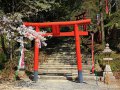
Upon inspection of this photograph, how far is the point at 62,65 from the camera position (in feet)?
67.6

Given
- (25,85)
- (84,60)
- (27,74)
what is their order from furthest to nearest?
(84,60) → (27,74) → (25,85)

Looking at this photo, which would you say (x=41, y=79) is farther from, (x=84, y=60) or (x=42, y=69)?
(x=84, y=60)

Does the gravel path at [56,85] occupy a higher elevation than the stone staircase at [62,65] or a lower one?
lower

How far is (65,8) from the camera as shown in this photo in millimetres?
25156

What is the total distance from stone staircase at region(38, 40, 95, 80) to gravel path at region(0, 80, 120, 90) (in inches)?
30.8

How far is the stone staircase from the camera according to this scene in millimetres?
18703

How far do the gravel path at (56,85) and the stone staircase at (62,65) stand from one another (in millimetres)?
781

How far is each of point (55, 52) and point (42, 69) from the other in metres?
3.15

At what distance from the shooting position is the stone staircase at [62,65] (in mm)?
18703

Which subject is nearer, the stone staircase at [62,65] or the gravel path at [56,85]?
the gravel path at [56,85]

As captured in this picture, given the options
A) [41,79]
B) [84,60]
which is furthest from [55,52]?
[41,79]

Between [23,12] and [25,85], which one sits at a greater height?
[23,12]

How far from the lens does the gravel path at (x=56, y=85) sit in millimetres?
16297

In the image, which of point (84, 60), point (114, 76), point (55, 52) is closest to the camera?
point (114, 76)
